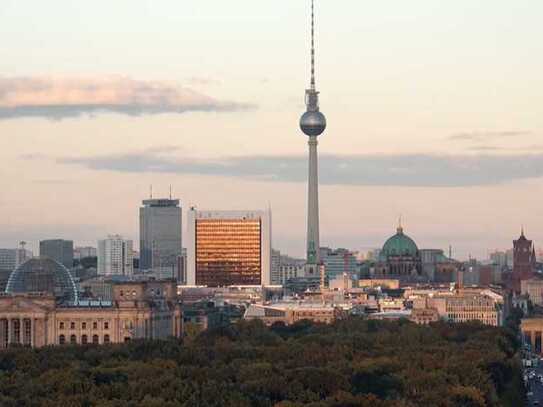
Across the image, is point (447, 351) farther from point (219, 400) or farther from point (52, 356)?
point (219, 400)

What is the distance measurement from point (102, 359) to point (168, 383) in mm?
31039

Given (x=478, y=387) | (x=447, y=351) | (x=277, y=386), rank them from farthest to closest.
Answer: (x=447, y=351), (x=478, y=387), (x=277, y=386)

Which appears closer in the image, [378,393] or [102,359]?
[378,393]

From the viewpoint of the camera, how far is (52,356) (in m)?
178

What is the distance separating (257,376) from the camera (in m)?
154

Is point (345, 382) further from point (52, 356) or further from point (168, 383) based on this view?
point (52, 356)

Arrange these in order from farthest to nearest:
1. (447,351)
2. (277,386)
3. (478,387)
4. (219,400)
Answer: (447,351) → (478,387) → (277,386) → (219,400)

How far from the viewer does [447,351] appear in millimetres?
191250

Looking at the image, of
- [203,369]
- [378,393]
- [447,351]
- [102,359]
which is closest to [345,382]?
[378,393]

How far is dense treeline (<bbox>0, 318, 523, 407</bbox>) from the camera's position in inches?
5413

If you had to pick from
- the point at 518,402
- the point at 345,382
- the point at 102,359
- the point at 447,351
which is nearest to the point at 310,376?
the point at 345,382

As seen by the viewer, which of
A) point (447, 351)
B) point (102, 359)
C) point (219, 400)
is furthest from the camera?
point (447, 351)

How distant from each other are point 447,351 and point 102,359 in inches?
1018

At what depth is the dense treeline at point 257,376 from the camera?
137500 millimetres
